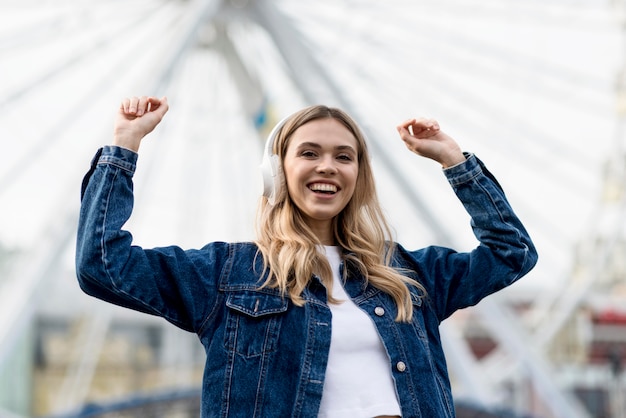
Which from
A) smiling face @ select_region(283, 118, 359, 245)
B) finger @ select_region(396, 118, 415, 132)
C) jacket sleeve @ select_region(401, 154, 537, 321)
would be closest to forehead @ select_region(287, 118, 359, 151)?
smiling face @ select_region(283, 118, 359, 245)

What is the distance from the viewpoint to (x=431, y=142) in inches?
91.3

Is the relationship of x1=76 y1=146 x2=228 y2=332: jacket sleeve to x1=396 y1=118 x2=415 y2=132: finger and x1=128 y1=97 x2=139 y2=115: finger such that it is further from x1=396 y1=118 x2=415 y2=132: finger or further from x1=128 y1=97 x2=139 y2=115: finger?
x1=396 y1=118 x2=415 y2=132: finger

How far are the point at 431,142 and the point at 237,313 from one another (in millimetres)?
588

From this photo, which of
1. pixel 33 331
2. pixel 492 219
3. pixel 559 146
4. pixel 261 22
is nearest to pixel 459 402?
pixel 559 146

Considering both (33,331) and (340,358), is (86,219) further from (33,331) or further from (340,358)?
(33,331)

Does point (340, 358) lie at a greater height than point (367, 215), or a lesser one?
lesser

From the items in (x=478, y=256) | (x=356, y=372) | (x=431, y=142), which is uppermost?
(x=431, y=142)

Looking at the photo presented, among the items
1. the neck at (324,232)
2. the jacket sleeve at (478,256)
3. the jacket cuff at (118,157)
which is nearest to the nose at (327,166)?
the neck at (324,232)

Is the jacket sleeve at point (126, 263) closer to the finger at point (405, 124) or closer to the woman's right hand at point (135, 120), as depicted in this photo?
the woman's right hand at point (135, 120)

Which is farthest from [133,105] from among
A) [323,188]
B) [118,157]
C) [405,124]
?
[405,124]

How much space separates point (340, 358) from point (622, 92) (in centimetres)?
897

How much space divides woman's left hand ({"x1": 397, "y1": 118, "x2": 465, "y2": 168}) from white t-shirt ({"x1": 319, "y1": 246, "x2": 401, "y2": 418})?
0.43m

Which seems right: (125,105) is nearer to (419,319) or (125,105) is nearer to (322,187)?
(322,187)

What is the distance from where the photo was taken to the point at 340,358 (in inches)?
78.9
